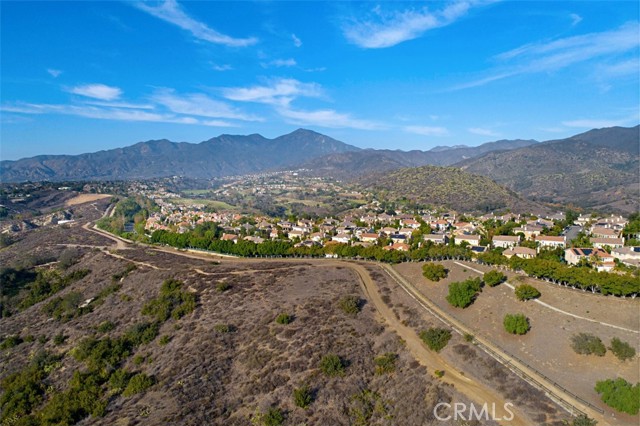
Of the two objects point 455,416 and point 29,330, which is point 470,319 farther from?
point 29,330

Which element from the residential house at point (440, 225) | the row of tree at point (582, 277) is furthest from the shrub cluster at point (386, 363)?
the residential house at point (440, 225)

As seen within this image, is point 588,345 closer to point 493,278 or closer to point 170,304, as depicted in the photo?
point 493,278

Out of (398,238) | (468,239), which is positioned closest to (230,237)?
(398,238)

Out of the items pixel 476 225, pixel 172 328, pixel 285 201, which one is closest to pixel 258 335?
pixel 172 328

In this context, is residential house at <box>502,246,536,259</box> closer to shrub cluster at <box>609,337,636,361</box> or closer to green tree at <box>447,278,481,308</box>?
green tree at <box>447,278,481,308</box>

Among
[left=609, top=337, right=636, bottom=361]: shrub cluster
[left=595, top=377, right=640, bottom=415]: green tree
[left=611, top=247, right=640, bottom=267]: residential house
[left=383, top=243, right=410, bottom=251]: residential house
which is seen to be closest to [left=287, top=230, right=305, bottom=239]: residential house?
[left=383, top=243, right=410, bottom=251]: residential house

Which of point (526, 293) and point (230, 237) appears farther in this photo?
point (230, 237)
